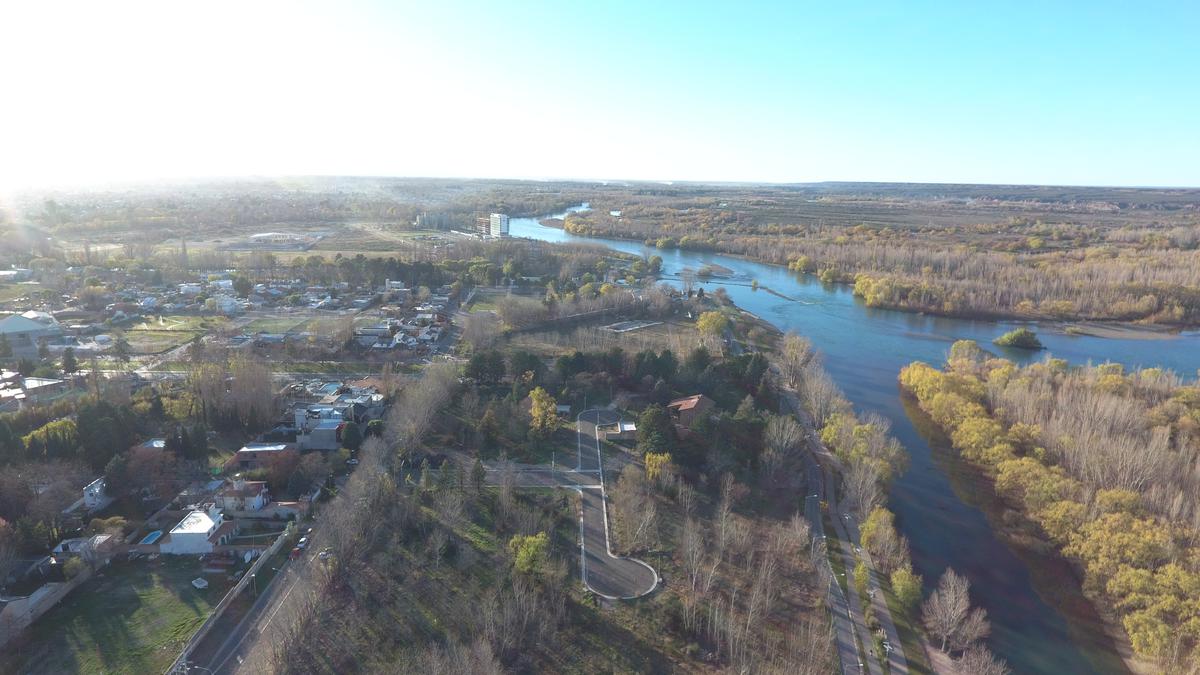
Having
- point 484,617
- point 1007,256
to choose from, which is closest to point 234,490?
point 484,617

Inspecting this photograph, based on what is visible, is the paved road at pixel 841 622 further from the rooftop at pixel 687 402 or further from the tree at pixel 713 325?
the tree at pixel 713 325

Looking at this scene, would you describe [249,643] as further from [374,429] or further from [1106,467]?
[1106,467]

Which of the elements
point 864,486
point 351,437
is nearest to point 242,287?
point 351,437

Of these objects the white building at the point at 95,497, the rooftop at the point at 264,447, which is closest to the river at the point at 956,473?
the rooftop at the point at 264,447

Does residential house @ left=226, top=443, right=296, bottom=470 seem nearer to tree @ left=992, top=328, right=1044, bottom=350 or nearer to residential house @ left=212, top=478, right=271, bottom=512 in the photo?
residential house @ left=212, top=478, right=271, bottom=512

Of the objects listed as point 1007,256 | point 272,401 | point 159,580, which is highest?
point 1007,256

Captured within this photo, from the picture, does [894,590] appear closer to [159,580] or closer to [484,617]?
[484,617]

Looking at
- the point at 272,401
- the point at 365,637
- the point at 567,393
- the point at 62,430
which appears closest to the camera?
the point at 365,637
